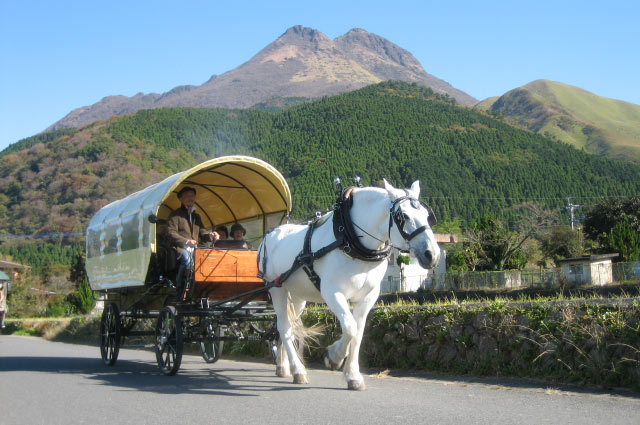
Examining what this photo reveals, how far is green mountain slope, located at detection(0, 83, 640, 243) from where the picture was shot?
3971 inches

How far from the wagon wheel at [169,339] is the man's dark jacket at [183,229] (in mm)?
960

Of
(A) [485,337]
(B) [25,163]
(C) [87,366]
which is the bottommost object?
(C) [87,366]

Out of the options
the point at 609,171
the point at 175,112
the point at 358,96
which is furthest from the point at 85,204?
the point at 609,171

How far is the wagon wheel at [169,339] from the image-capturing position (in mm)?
8500

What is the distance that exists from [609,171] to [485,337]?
117 metres

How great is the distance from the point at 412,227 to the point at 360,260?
2.47 ft

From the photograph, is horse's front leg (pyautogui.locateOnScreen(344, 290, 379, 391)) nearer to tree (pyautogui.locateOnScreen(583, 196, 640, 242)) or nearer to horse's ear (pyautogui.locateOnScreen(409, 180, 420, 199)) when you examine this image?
horse's ear (pyautogui.locateOnScreen(409, 180, 420, 199))

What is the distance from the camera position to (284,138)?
132 metres

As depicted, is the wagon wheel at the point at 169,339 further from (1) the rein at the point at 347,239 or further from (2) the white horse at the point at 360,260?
(1) the rein at the point at 347,239

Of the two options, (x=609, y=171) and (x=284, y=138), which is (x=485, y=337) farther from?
(x=284, y=138)

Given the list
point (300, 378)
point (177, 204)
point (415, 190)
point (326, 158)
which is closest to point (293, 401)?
point (300, 378)

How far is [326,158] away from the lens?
117 meters

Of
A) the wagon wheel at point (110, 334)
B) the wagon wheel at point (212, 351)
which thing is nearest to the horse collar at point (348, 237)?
the wagon wheel at point (212, 351)

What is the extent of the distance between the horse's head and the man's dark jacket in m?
3.72
